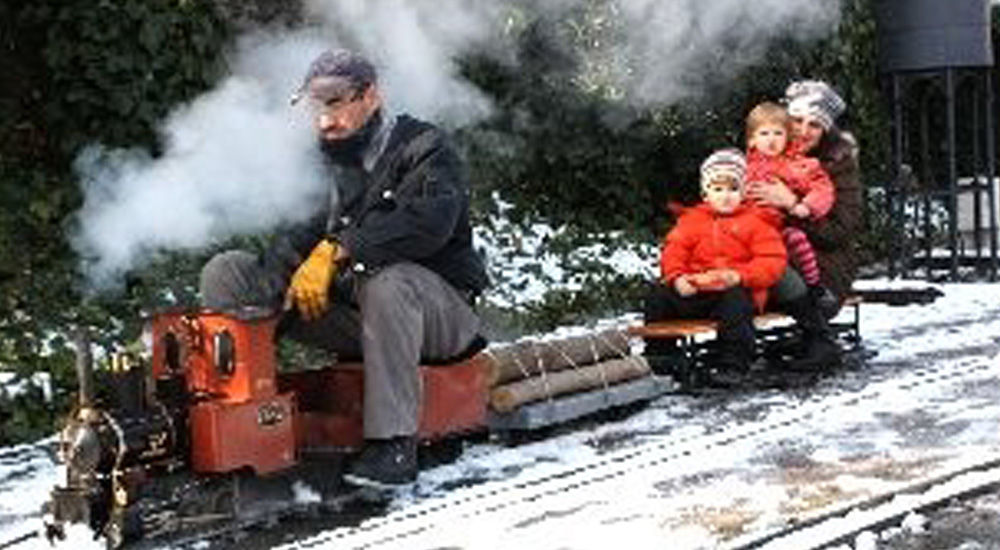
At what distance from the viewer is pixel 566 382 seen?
23.8 ft

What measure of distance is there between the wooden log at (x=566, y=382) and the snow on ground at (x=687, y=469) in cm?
A: 19

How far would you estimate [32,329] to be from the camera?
895 cm

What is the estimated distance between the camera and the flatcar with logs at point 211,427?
5.15 meters

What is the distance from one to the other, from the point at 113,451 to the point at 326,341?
4.39 ft

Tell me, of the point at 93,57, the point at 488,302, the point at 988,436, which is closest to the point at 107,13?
the point at 93,57

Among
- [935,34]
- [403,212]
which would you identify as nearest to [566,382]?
[403,212]

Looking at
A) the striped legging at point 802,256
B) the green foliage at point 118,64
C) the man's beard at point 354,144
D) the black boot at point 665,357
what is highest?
the green foliage at point 118,64

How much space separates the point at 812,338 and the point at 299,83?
3636mm

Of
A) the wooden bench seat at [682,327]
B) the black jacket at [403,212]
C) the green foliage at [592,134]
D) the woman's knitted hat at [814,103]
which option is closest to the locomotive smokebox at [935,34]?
the green foliage at [592,134]

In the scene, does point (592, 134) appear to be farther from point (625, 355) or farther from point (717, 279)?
point (625, 355)

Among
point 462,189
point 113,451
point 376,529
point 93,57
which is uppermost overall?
point 93,57

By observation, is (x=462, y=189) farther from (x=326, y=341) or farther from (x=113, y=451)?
(x=113, y=451)

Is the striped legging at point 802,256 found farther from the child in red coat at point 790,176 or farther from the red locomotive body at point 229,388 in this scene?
the red locomotive body at point 229,388

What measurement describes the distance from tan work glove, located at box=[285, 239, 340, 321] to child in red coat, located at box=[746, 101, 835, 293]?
3.03m
